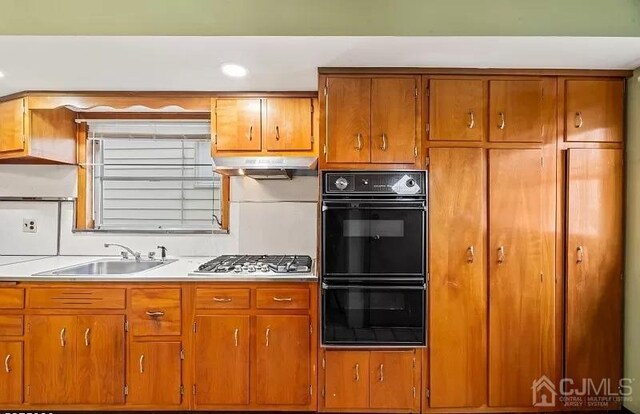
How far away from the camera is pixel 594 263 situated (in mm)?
2213

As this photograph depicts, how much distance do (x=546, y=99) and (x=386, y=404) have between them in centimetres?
207

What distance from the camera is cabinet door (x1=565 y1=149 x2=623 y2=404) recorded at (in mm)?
2201

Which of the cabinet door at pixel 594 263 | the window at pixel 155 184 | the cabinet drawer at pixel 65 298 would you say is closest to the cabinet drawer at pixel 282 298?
the cabinet drawer at pixel 65 298

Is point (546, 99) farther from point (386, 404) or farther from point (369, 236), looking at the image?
point (386, 404)

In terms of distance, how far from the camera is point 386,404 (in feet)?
7.13

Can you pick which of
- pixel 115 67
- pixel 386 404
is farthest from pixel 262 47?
pixel 386 404

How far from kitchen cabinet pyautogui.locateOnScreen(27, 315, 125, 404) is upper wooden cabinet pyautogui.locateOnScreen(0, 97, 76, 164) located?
1164 millimetres

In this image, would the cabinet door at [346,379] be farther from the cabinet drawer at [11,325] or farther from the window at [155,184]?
the cabinet drawer at [11,325]

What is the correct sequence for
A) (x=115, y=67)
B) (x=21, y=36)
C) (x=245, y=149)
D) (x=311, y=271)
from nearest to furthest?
1. (x=21, y=36)
2. (x=115, y=67)
3. (x=311, y=271)
4. (x=245, y=149)

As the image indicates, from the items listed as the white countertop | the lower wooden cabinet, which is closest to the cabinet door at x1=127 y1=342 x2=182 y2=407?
the white countertop

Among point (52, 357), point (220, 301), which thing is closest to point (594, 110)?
point (220, 301)

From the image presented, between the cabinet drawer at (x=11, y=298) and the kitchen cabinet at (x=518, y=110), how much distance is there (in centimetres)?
298

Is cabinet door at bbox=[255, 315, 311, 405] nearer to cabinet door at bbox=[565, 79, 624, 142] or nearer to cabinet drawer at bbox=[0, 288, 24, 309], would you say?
cabinet drawer at bbox=[0, 288, 24, 309]

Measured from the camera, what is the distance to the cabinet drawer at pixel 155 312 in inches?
86.3
